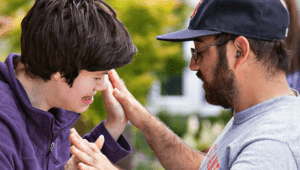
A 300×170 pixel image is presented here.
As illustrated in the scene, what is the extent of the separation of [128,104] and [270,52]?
99cm

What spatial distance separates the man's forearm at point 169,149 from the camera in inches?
108

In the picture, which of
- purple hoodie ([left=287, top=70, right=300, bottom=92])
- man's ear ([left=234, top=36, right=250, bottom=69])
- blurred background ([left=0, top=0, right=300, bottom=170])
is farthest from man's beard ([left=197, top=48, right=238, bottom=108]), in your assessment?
blurred background ([left=0, top=0, right=300, bottom=170])

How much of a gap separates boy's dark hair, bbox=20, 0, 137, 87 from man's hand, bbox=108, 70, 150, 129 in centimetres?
57

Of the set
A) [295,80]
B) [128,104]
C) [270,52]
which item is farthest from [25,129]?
[295,80]

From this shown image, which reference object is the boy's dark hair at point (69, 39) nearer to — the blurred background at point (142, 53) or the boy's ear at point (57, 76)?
the boy's ear at point (57, 76)

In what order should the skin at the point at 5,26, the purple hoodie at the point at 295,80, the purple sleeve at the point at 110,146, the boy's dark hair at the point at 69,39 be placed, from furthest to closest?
the skin at the point at 5,26
the purple hoodie at the point at 295,80
the purple sleeve at the point at 110,146
the boy's dark hair at the point at 69,39

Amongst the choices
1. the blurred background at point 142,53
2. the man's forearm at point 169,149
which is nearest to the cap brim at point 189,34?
the man's forearm at point 169,149

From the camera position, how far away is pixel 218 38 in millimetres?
2004

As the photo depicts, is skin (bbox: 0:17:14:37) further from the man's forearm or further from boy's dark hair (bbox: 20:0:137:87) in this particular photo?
boy's dark hair (bbox: 20:0:137:87)

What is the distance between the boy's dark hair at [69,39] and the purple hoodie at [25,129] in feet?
0.42

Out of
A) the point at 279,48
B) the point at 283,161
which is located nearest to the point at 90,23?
the point at 279,48

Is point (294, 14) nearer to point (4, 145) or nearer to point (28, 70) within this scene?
point (28, 70)

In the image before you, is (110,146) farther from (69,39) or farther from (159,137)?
(69,39)

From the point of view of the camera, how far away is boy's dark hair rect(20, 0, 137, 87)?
197 cm
